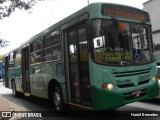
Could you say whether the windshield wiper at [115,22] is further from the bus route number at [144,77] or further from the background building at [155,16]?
the background building at [155,16]

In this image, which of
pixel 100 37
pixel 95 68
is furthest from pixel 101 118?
pixel 100 37

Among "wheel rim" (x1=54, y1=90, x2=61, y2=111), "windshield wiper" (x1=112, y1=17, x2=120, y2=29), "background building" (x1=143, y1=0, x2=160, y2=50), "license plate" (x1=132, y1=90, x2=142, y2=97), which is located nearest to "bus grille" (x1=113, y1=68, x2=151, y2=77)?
"license plate" (x1=132, y1=90, x2=142, y2=97)

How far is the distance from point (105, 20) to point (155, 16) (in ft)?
76.7

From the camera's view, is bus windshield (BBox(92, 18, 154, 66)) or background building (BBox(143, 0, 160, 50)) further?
background building (BBox(143, 0, 160, 50))

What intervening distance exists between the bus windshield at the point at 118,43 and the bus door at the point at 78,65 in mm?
467

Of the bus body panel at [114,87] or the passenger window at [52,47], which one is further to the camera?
the passenger window at [52,47]

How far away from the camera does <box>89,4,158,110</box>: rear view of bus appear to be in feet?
24.2

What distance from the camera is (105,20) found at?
305 inches

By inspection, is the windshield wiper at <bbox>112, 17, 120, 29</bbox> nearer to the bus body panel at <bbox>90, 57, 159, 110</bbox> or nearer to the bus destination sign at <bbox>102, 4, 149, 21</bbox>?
the bus destination sign at <bbox>102, 4, 149, 21</bbox>

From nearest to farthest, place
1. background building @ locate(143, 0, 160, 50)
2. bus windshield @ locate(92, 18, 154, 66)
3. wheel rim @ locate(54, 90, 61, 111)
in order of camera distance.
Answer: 1. bus windshield @ locate(92, 18, 154, 66)
2. wheel rim @ locate(54, 90, 61, 111)
3. background building @ locate(143, 0, 160, 50)

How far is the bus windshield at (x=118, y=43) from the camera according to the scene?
24.8 feet

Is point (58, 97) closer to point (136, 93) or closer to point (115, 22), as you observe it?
point (136, 93)

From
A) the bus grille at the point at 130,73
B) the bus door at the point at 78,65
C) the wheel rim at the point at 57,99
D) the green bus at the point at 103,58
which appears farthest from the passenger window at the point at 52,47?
the bus grille at the point at 130,73

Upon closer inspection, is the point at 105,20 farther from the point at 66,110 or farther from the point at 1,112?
the point at 1,112
